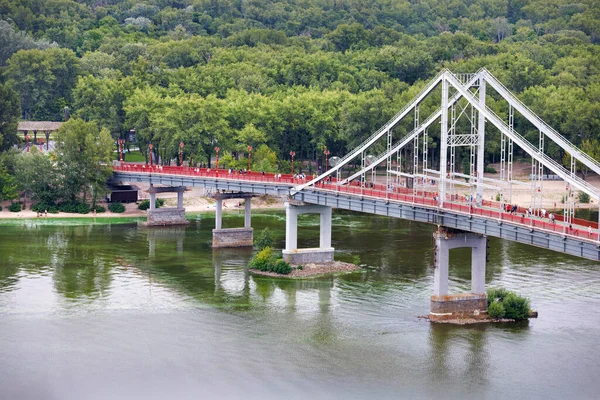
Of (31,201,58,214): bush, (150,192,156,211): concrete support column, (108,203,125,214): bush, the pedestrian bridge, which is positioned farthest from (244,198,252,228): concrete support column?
(31,201,58,214): bush

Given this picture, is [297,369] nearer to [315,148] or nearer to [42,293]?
[42,293]

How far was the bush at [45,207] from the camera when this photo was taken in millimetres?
154125

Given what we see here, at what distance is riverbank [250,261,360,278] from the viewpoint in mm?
113569

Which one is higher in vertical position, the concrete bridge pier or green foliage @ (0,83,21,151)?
green foliage @ (0,83,21,151)

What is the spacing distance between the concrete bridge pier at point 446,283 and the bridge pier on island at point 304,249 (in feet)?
75.4

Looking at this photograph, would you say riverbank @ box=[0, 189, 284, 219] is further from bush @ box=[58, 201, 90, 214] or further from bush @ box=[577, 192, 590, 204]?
bush @ box=[577, 192, 590, 204]

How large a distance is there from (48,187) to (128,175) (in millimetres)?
12040

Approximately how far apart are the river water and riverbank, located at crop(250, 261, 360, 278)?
5.30ft

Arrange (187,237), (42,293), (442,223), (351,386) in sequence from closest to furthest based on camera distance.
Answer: (351,386) < (442,223) < (42,293) < (187,237)

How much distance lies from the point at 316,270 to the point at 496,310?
26.1 metres

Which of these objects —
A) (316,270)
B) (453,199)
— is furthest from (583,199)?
(453,199)

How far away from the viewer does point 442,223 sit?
95500 millimetres

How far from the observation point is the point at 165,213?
486 feet

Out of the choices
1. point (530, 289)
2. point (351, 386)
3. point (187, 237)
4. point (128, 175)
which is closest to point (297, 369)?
point (351, 386)
